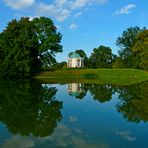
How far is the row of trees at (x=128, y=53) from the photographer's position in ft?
264

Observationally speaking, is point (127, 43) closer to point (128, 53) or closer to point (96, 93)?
point (128, 53)

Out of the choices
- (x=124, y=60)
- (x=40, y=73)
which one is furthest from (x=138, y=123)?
(x=124, y=60)

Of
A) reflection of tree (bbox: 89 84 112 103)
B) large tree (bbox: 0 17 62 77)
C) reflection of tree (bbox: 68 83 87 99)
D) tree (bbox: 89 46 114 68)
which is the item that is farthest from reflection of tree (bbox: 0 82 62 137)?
tree (bbox: 89 46 114 68)

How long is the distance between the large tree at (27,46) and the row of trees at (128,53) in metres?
20.9

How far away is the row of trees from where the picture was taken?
264 ft

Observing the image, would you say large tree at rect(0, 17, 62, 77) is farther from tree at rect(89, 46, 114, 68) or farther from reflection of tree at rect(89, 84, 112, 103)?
tree at rect(89, 46, 114, 68)

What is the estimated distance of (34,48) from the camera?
66.4m

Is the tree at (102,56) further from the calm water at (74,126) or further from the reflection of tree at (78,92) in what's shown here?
the calm water at (74,126)

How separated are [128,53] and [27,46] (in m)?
42.8

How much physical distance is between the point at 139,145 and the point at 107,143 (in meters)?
0.85

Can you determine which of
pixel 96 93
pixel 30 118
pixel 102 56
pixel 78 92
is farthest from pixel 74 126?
pixel 102 56

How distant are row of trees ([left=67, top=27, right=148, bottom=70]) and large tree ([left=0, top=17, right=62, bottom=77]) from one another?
2094 cm

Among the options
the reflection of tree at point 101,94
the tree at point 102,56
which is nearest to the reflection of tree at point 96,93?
the reflection of tree at point 101,94

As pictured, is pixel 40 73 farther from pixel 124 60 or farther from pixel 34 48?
pixel 124 60
